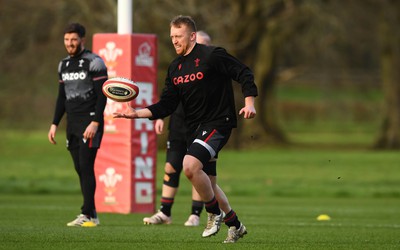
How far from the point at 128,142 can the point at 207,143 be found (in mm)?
5198

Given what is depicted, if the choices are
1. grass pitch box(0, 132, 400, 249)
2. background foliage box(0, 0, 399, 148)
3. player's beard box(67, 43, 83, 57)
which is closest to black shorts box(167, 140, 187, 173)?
grass pitch box(0, 132, 400, 249)

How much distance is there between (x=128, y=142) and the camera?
15156mm

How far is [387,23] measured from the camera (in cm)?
4156

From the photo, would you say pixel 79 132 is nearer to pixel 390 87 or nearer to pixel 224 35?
pixel 224 35

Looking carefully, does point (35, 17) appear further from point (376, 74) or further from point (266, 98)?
point (376, 74)

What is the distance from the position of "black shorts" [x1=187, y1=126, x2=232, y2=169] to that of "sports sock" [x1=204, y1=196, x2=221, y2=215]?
0.40 metres

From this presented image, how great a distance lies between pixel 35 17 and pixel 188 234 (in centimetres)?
2549

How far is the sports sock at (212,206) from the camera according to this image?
33.6ft

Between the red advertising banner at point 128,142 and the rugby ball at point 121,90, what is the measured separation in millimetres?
4815

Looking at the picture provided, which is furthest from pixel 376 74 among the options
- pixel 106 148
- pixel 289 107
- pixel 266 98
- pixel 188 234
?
pixel 188 234

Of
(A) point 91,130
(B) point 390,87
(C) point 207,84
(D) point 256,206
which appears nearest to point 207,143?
(C) point 207,84

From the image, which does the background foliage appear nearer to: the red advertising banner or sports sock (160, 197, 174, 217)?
the red advertising banner

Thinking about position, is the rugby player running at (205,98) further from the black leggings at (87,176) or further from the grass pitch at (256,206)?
the black leggings at (87,176)

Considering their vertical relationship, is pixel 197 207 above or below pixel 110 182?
below
